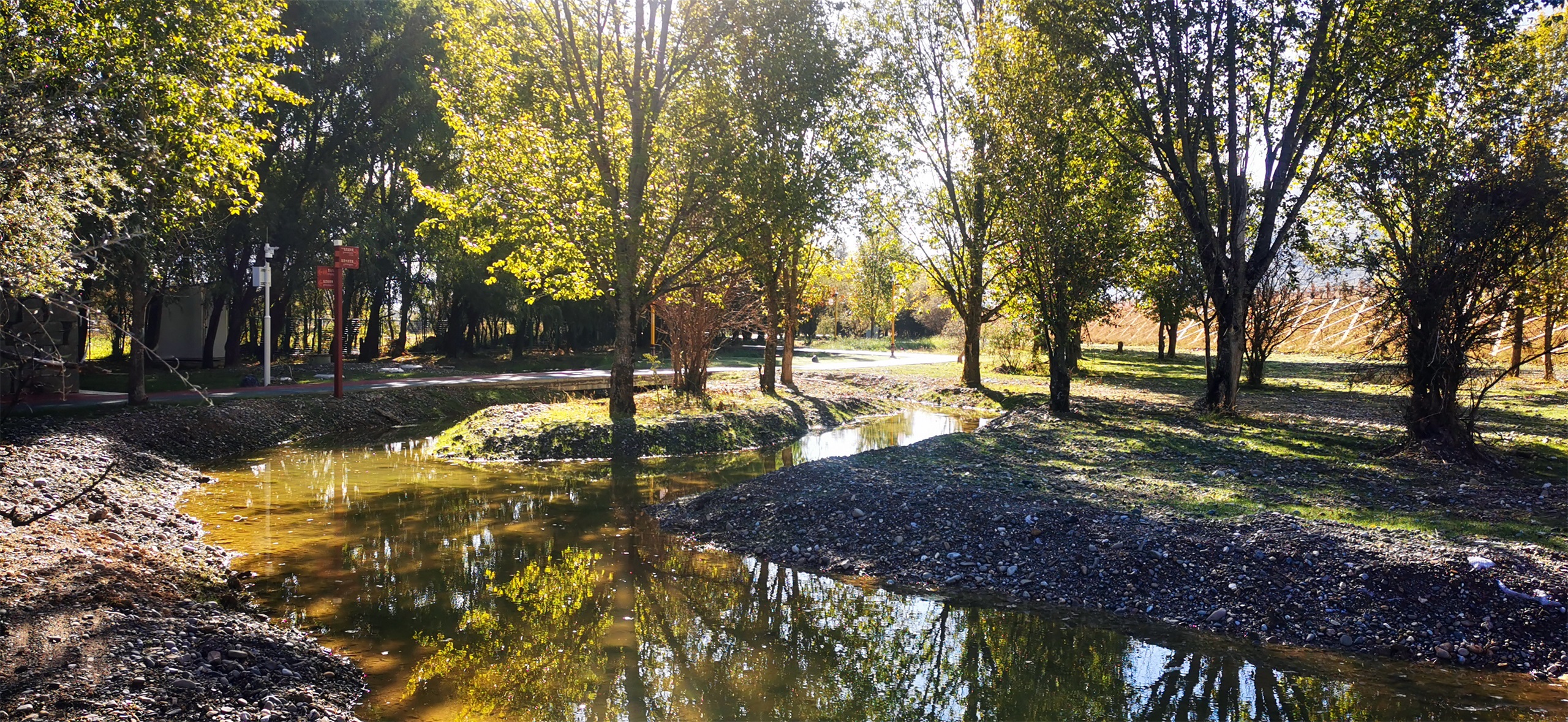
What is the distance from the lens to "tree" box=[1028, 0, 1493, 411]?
16.5 meters

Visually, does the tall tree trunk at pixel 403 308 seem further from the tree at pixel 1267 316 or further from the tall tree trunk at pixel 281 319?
the tree at pixel 1267 316

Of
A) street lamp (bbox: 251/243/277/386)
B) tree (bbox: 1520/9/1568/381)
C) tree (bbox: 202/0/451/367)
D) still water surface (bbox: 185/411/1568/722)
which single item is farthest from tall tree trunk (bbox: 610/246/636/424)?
tree (bbox: 1520/9/1568/381)

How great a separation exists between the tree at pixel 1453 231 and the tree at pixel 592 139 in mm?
12565

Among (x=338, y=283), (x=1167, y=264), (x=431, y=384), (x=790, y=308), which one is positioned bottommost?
(x=431, y=384)

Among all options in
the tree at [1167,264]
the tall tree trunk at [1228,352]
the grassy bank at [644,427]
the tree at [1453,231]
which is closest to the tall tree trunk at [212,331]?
the grassy bank at [644,427]

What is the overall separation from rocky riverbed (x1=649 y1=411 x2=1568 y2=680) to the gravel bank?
209 inches

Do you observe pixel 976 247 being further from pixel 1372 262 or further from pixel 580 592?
pixel 580 592

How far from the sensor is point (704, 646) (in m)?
7.61

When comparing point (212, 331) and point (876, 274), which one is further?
point (876, 274)

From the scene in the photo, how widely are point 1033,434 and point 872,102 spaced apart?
15598mm

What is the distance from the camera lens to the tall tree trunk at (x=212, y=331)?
99.0 feet

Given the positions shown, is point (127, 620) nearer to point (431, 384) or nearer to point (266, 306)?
point (266, 306)

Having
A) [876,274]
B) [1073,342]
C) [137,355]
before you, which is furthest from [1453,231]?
[876,274]

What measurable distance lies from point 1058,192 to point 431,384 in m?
19.6
